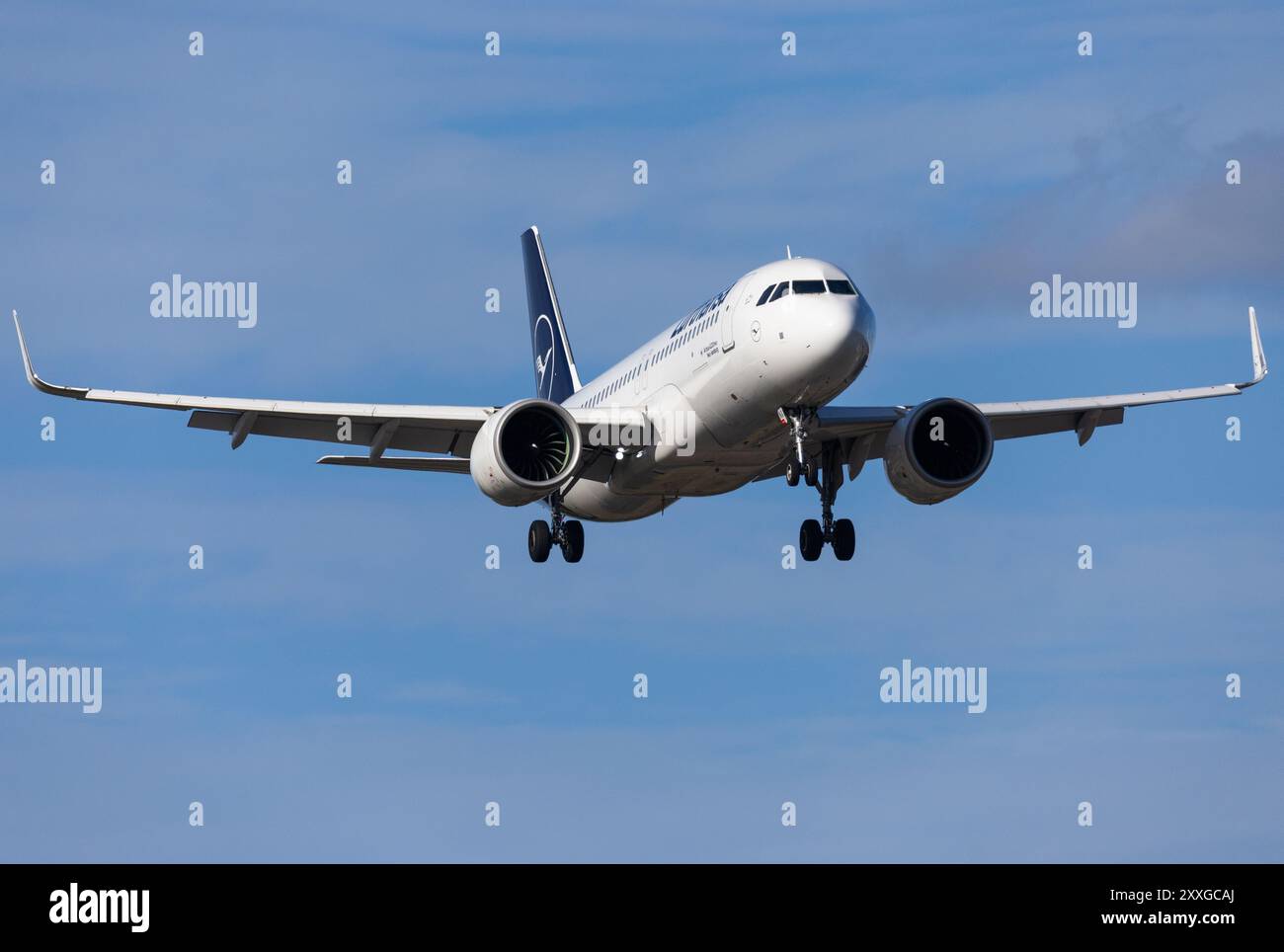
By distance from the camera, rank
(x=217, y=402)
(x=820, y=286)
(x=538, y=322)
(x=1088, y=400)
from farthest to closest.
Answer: (x=538, y=322) → (x=1088, y=400) → (x=217, y=402) → (x=820, y=286)

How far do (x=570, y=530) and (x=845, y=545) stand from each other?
23.0ft

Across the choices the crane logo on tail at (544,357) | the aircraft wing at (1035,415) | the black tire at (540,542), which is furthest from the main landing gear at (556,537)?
the crane logo on tail at (544,357)

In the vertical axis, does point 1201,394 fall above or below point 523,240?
below

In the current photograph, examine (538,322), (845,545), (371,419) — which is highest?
(538,322)

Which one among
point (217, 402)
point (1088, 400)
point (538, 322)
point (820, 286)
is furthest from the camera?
point (538, 322)

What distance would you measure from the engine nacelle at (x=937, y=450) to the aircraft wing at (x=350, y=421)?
21.3 feet

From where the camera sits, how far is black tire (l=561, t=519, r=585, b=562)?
51844 mm

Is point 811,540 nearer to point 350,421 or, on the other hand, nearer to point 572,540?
point 572,540

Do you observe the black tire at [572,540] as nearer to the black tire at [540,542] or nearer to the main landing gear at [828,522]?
the black tire at [540,542]

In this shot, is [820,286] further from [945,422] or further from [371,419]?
[371,419]

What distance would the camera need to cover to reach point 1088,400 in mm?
51688

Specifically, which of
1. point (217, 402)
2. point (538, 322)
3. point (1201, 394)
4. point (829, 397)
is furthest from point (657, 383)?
point (538, 322)

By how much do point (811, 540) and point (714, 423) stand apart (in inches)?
213

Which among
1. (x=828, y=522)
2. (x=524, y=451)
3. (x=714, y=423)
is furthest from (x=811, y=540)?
(x=524, y=451)
